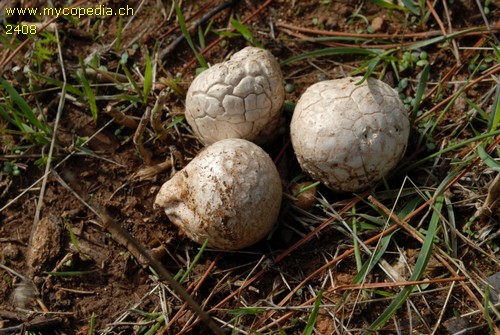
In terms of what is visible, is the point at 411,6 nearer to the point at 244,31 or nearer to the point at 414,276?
the point at 244,31

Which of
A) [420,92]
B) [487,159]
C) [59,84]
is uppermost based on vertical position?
[59,84]

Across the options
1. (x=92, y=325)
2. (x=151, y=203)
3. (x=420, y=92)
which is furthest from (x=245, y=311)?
(x=420, y=92)

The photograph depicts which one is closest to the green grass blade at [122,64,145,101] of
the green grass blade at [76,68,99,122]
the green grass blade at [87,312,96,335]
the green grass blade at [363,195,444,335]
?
the green grass blade at [76,68,99,122]

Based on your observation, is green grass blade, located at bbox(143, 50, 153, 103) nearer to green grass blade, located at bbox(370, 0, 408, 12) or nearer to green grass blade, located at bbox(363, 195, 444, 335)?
green grass blade, located at bbox(370, 0, 408, 12)

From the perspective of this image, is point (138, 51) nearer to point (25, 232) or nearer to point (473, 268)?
point (25, 232)

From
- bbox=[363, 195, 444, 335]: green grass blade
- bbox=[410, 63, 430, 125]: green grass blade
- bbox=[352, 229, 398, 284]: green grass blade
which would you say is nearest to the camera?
bbox=[363, 195, 444, 335]: green grass blade

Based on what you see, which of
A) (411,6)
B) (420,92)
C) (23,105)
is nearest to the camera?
(420,92)

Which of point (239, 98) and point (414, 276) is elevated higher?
point (239, 98)
